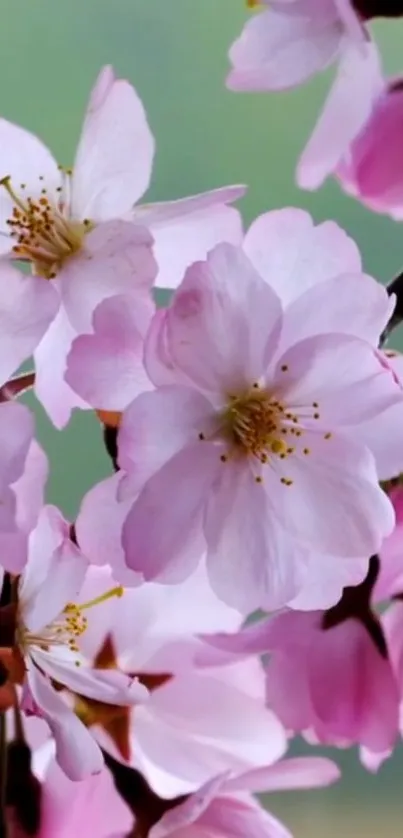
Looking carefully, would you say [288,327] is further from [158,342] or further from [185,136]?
[185,136]

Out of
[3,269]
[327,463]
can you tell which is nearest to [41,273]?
[3,269]

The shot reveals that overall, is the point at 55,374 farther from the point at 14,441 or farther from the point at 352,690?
the point at 352,690

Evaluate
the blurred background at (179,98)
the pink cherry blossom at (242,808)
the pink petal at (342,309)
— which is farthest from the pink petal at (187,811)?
the blurred background at (179,98)

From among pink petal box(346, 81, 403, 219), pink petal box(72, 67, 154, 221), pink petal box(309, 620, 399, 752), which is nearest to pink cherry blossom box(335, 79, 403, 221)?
pink petal box(346, 81, 403, 219)

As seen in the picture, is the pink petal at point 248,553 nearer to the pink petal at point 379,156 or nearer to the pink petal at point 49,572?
the pink petal at point 49,572

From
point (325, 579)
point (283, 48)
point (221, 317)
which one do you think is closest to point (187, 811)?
point (325, 579)

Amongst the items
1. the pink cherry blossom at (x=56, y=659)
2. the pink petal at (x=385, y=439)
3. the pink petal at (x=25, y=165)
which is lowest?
the pink cherry blossom at (x=56, y=659)
